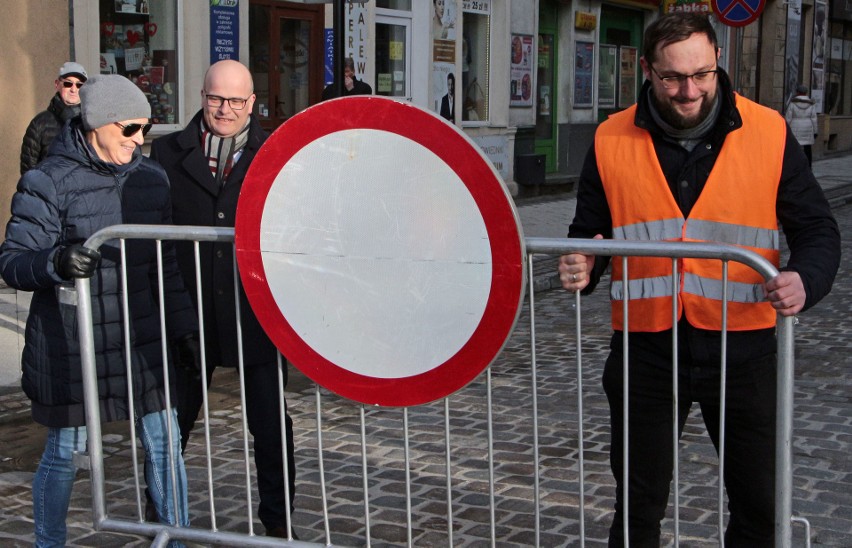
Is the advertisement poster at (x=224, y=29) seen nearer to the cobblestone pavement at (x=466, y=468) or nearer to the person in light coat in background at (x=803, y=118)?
the cobblestone pavement at (x=466, y=468)

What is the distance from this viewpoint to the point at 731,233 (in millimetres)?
3543

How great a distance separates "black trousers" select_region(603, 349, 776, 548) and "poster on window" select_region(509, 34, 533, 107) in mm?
16833

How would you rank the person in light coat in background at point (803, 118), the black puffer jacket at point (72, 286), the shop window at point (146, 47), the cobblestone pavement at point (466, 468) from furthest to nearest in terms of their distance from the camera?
1. the person in light coat in background at point (803, 118)
2. the shop window at point (146, 47)
3. the cobblestone pavement at point (466, 468)
4. the black puffer jacket at point (72, 286)

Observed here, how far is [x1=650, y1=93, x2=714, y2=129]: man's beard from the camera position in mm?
3521

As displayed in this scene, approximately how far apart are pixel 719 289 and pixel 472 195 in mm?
742

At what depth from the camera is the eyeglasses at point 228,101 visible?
4.84 meters

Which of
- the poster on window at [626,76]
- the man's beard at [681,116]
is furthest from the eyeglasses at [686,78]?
the poster on window at [626,76]

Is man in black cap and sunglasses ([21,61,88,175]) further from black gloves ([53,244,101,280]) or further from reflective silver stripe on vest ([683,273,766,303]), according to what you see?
reflective silver stripe on vest ([683,273,766,303])

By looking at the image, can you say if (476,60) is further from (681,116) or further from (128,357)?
(681,116)

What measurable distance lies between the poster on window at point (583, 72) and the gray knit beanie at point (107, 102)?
1850 cm

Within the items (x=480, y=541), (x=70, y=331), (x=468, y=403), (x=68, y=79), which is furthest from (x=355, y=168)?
(x=68, y=79)

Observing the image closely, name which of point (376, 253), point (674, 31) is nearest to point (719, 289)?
point (674, 31)

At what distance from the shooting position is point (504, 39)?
2011 cm

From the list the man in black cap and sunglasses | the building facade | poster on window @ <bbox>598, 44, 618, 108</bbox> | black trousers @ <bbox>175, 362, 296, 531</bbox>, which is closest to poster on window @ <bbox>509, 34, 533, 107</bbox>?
the building facade
